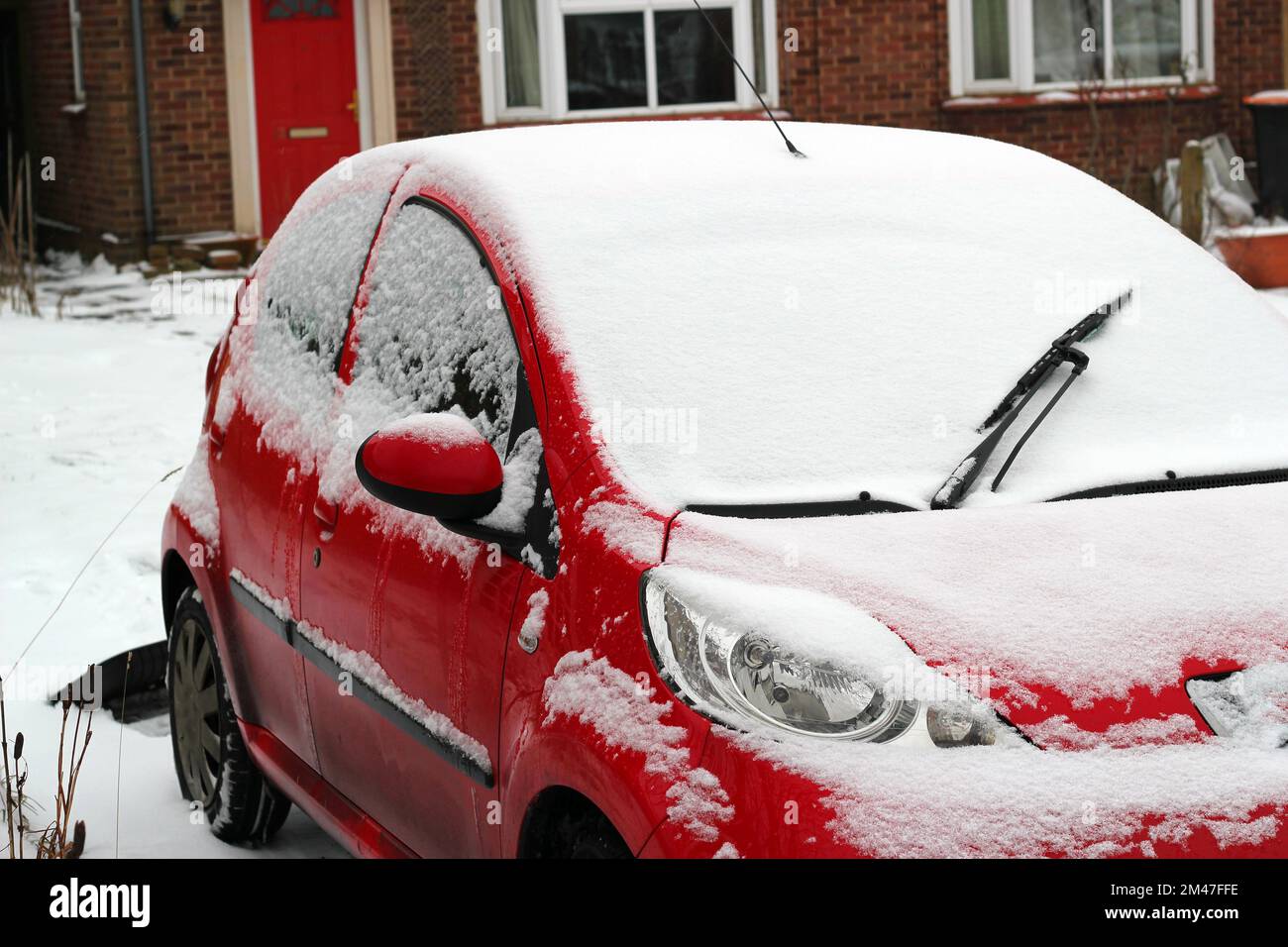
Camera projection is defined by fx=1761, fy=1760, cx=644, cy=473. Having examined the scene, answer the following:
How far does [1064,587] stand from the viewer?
2.55 meters

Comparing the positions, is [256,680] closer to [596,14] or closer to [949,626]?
[949,626]

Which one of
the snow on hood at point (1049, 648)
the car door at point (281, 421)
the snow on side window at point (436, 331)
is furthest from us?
the car door at point (281, 421)

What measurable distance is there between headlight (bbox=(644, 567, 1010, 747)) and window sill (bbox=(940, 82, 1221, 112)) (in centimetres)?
1414

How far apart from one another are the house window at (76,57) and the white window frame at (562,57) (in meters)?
3.61

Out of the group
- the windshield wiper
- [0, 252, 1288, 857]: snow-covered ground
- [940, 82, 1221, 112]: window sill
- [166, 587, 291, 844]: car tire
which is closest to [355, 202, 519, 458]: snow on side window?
the windshield wiper

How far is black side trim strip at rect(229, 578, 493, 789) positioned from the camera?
119 inches

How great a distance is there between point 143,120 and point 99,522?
8965 millimetres

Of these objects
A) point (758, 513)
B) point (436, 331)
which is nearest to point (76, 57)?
point (436, 331)

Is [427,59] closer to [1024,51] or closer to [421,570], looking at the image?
[1024,51]

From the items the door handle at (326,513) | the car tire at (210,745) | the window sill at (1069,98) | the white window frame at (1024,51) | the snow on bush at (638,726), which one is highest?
the white window frame at (1024,51)

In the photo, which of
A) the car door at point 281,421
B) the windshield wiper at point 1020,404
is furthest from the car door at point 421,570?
the windshield wiper at point 1020,404

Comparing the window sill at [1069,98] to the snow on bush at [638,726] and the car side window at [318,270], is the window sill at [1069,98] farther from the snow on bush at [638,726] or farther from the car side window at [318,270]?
the snow on bush at [638,726]

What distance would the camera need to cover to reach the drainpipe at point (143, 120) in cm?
1516

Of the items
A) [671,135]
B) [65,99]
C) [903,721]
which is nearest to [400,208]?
[671,135]
